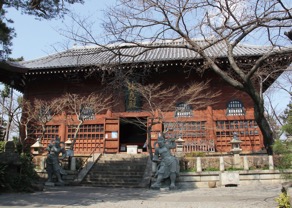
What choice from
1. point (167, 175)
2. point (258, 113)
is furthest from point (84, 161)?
point (258, 113)

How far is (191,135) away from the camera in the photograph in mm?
16391

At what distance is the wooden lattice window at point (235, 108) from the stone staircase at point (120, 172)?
561 centimetres

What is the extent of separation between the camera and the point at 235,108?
1666 cm

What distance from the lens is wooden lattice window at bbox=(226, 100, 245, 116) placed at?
16531 millimetres

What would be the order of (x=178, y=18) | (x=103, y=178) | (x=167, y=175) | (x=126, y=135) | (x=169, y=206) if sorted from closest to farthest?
(x=169, y=206)
(x=178, y=18)
(x=167, y=175)
(x=103, y=178)
(x=126, y=135)

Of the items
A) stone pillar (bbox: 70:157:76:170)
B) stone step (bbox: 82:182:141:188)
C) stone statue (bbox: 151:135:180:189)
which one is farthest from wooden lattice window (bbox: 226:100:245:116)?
stone pillar (bbox: 70:157:76:170)

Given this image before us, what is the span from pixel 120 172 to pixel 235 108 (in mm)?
7834

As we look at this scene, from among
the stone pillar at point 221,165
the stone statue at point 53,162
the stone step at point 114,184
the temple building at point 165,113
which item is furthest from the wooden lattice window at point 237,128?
the stone statue at point 53,162

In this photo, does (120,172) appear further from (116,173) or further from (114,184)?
(114,184)

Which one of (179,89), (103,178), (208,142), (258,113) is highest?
(179,89)

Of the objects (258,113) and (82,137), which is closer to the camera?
(258,113)

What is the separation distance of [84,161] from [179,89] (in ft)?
22.7

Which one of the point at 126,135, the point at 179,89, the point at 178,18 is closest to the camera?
the point at 178,18

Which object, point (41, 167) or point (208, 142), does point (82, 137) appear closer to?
point (41, 167)
